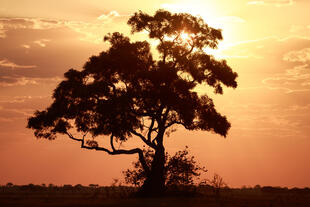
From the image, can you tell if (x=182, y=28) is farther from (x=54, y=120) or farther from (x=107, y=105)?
(x=54, y=120)

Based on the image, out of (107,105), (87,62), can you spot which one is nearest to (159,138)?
(107,105)

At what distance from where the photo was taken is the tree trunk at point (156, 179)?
1997 inches

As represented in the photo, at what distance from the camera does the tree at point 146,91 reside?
49812 mm

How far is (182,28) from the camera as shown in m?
51.6

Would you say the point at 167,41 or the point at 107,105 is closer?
the point at 107,105

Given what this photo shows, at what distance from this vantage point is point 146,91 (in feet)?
164

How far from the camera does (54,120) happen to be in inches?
2088

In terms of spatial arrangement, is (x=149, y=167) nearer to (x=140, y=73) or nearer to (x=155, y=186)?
(x=155, y=186)

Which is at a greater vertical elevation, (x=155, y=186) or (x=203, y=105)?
(x=203, y=105)

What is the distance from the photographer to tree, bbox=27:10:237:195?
49.8 m

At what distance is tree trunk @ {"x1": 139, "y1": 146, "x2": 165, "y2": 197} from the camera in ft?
166

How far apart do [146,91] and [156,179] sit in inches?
354

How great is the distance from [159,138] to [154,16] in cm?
1263

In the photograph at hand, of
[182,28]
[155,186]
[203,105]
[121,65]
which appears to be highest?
[182,28]
